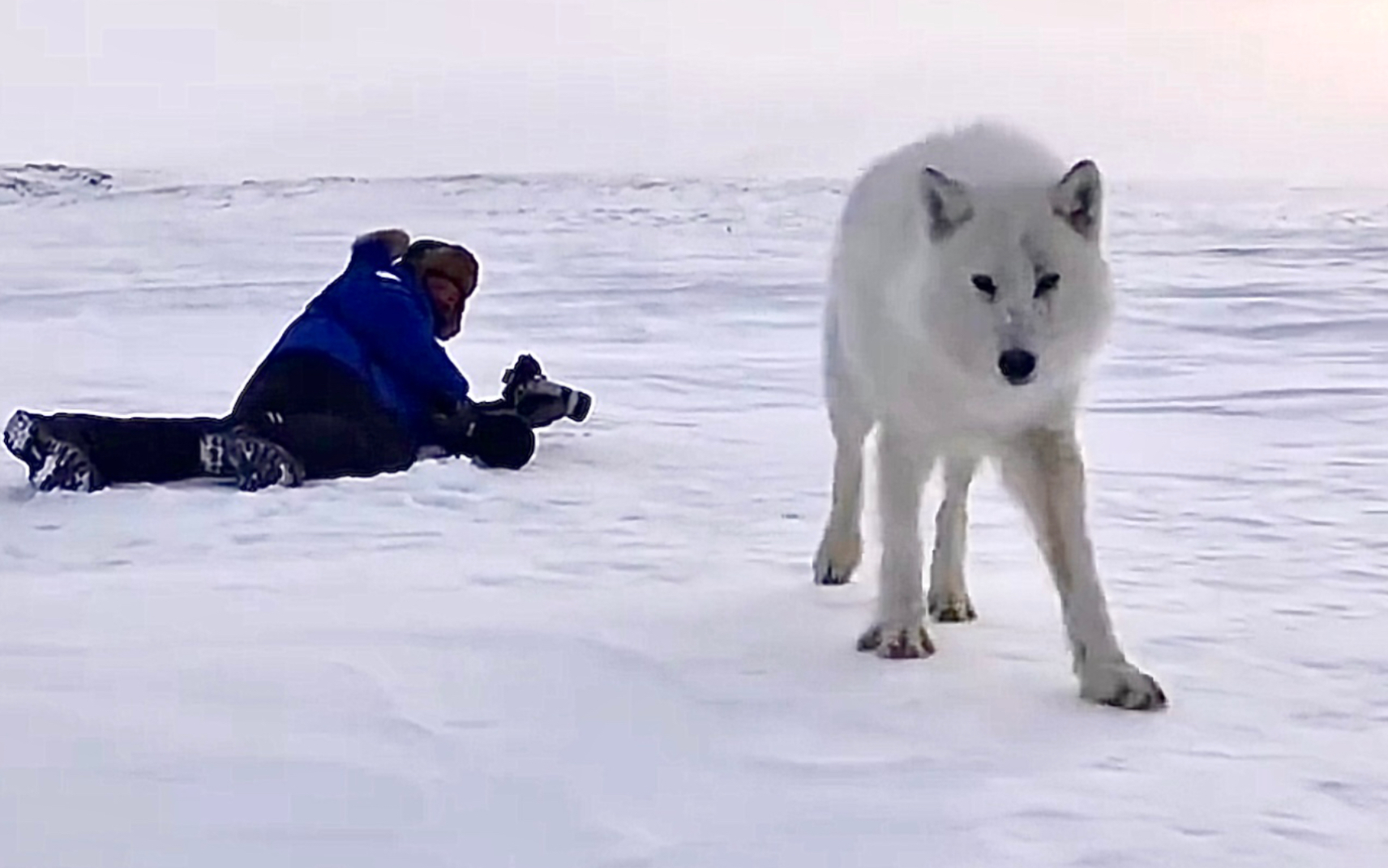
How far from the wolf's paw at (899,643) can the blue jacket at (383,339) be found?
2599 mm

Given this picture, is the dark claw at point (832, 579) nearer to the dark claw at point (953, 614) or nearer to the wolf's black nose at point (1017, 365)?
the dark claw at point (953, 614)

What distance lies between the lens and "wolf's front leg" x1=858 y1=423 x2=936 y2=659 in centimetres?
359

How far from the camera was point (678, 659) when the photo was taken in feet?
11.4

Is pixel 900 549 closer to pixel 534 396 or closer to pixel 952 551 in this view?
pixel 952 551

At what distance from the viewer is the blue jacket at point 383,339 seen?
570 centimetres

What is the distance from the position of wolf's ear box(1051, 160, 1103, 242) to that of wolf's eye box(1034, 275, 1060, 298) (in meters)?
0.17

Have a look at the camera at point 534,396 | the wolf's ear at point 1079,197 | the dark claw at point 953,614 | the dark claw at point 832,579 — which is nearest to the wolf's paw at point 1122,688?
the dark claw at point 953,614

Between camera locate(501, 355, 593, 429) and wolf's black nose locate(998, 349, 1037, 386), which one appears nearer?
wolf's black nose locate(998, 349, 1037, 386)

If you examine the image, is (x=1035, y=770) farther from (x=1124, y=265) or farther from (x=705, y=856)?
(x=1124, y=265)

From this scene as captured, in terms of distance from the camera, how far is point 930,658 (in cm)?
356

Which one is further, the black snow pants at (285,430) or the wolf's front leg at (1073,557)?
the black snow pants at (285,430)

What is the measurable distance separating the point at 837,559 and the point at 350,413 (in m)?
1.99

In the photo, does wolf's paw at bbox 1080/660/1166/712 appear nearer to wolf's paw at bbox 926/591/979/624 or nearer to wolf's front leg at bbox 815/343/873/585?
wolf's paw at bbox 926/591/979/624

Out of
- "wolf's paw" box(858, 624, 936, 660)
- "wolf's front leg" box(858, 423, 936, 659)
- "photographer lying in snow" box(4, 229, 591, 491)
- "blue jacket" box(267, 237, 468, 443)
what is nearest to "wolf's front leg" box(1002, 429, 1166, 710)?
"wolf's front leg" box(858, 423, 936, 659)
